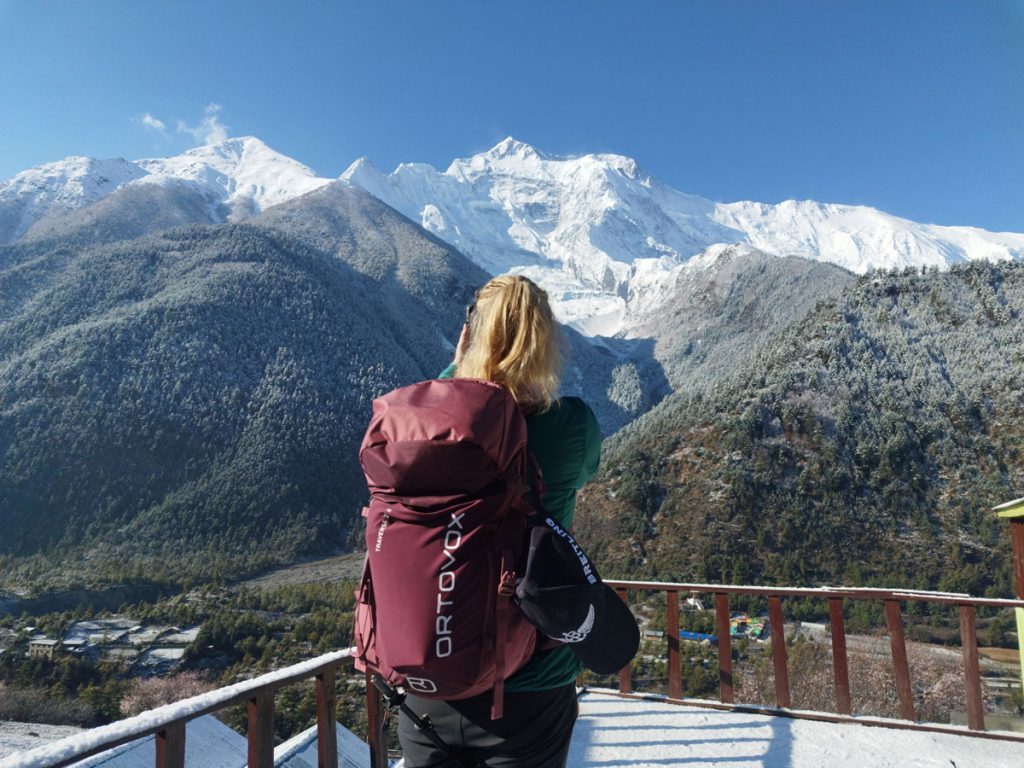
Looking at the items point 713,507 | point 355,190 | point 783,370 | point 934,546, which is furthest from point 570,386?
point 355,190

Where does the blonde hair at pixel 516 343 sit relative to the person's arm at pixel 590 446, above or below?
above

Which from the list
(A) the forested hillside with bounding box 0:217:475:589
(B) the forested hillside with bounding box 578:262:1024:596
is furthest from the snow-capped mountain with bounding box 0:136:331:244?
(B) the forested hillside with bounding box 578:262:1024:596

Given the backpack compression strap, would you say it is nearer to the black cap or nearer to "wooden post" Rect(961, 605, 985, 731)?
the black cap

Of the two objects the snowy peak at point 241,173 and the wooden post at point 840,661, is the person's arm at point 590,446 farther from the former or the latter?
the snowy peak at point 241,173

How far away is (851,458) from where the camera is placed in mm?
36344

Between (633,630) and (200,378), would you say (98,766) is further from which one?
(200,378)

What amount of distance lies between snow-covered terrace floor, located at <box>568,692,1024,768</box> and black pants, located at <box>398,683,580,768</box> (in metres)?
2.62

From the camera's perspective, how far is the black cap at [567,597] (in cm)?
109

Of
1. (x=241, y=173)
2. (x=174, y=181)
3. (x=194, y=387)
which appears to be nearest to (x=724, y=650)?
(x=194, y=387)

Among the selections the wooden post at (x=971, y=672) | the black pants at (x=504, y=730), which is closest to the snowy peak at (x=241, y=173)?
the wooden post at (x=971, y=672)

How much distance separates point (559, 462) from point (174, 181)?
113836mm

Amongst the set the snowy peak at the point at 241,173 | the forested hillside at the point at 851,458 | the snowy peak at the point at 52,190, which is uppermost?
the snowy peak at the point at 241,173

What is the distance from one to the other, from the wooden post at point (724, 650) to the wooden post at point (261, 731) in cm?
307

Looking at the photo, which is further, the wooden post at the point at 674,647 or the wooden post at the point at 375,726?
the wooden post at the point at 674,647
